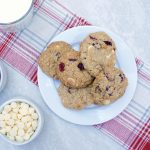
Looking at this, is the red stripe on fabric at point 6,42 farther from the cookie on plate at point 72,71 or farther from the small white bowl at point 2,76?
the cookie on plate at point 72,71

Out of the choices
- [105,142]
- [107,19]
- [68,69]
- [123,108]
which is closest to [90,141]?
[105,142]

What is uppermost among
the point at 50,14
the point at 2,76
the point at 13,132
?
the point at 50,14

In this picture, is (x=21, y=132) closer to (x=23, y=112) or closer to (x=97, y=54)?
(x=23, y=112)

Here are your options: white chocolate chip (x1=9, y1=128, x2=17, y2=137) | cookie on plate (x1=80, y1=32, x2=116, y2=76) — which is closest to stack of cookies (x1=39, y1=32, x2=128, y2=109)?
cookie on plate (x1=80, y1=32, x2=116, y2=76)

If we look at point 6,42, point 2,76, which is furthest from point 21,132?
point 6,42

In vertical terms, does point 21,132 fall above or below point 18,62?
below

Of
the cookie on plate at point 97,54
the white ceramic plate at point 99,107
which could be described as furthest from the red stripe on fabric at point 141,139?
the cookie on plate at point 97,54
